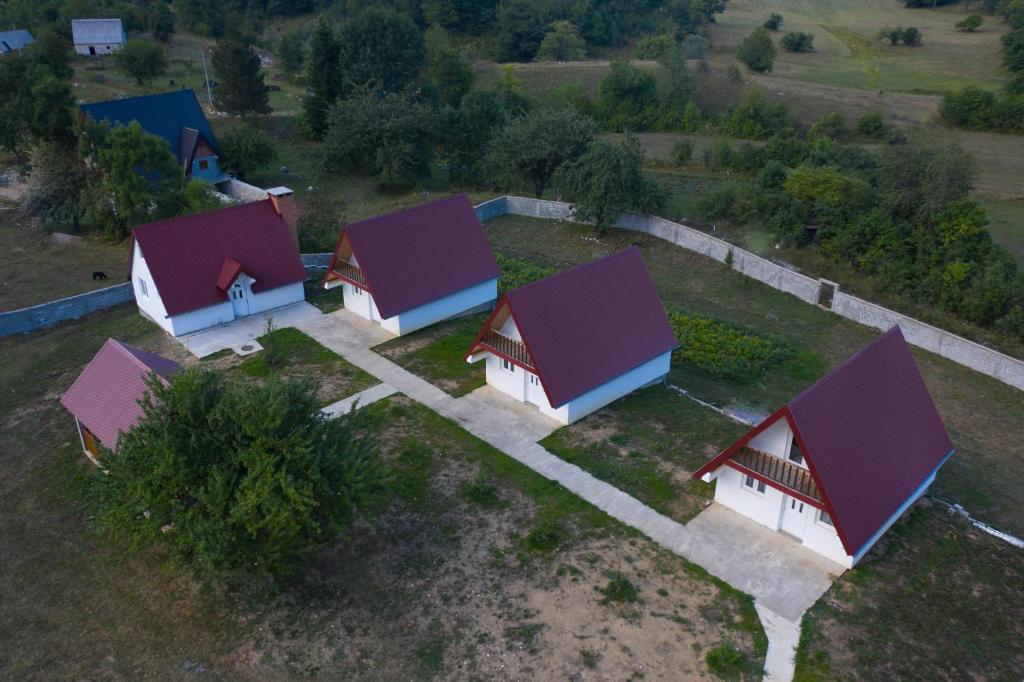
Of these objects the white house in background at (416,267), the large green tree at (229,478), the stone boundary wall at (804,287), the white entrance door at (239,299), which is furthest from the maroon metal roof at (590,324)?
the white entrance door at (239,299)

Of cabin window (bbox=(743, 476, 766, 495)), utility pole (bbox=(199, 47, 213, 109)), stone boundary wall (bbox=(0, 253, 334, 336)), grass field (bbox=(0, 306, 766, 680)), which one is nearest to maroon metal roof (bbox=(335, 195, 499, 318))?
grass field (bbox=(0, 306, 766, 680))

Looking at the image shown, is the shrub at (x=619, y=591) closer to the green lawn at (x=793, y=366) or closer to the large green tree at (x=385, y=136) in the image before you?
the green lawn at (x=793, y=366)

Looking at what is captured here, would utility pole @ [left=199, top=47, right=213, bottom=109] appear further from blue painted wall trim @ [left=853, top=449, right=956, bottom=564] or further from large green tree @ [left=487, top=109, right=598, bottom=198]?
blue painted wall trim @ [left=853, top=449, right=956, bottom=564]

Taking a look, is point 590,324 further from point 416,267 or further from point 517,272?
point 517,272

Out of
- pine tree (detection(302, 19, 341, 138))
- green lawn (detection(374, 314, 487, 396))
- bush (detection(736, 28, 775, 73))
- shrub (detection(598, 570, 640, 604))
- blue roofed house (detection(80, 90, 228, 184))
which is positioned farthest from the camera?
bush (detection(736, 28, 775, 73))

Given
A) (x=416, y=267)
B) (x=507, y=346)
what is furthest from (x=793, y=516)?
(x=416, y=267)

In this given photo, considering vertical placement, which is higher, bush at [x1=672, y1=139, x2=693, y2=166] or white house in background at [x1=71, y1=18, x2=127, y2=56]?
white house in background at [x1=71, y1=18, x2=127, y2=56]
